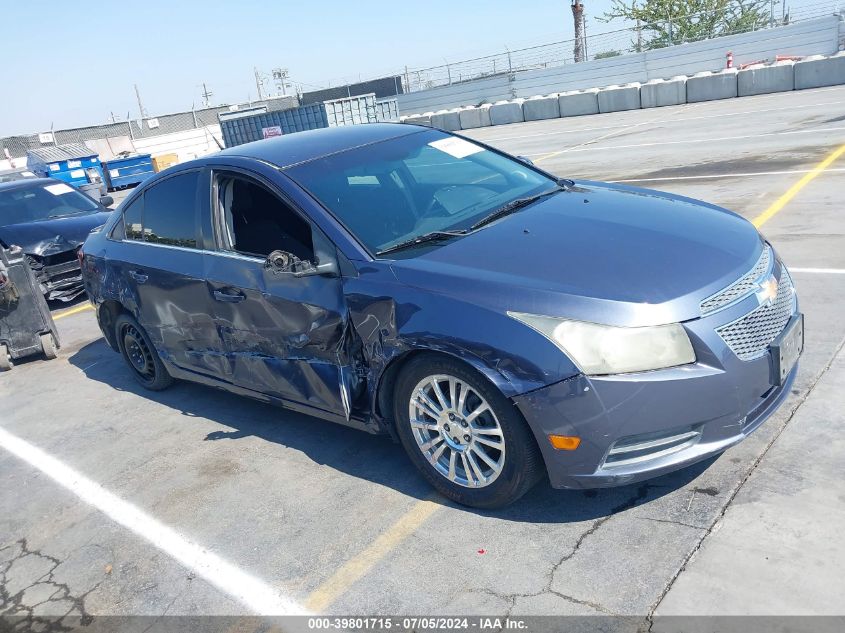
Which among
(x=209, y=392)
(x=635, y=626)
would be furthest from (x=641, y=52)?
(x=635, y=626)

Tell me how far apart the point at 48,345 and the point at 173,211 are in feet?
10.7

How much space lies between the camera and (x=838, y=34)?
27.6 m

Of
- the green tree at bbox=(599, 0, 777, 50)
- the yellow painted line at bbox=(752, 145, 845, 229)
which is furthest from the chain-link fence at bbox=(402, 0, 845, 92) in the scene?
the yellow painted line at bbox=(752, 145, 845, 229)

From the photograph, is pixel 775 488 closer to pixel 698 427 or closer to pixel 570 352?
pixel 698 427

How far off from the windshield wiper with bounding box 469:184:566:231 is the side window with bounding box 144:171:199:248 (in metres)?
1.88

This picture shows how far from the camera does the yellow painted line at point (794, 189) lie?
8.22 metres

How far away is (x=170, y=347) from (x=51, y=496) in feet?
4.05

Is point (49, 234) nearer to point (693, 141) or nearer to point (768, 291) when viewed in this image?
point (768, 291)

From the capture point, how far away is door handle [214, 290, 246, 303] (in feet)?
14.8

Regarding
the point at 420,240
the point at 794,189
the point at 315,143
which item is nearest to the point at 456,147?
the point at 315,143

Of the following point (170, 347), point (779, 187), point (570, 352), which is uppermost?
point (570, 352)

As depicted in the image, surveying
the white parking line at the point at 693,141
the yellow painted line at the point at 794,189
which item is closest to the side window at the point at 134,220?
the yellow painted line at the point at 794,189

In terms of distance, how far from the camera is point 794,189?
30.7 feet

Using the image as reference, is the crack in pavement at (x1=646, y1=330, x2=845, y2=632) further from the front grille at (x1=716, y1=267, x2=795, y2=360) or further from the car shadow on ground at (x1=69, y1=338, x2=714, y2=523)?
the front grille at (x1=716, y1=267, x2=795, y2=360)
